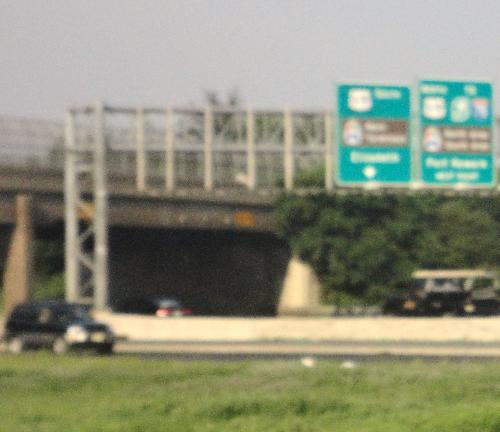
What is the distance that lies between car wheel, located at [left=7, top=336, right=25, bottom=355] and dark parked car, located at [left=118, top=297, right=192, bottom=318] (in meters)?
17.8

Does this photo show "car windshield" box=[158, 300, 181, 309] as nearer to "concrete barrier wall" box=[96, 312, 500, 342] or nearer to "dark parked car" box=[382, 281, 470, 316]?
"dark parked car" box=[382, 281, 470, 316]

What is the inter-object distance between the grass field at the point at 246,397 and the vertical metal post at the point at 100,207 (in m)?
19.8

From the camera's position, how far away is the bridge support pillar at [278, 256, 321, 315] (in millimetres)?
75500

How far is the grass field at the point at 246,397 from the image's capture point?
1692 centimetres

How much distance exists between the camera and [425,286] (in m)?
56.9

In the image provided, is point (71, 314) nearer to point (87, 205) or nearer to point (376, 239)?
point (87, 205)

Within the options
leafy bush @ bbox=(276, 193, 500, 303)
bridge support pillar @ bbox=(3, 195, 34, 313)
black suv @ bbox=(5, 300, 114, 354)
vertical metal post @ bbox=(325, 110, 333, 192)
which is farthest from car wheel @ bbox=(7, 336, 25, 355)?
leafy bush @ bbox=(276, 193, 500, 303)

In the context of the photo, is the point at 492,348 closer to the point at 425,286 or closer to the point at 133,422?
the point at 425,286

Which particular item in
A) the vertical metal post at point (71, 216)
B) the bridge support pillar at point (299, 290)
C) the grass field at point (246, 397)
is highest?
the vertical metal post at point (71, 216)

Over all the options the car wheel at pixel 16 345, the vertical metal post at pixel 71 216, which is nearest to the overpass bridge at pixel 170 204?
the vertical metal post at pixel 71 216

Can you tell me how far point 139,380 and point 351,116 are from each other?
22674 millimetres

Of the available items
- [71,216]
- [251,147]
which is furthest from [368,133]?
[71,216]

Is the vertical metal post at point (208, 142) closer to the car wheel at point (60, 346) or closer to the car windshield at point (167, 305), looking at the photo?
the car windshield at point (167, 305)

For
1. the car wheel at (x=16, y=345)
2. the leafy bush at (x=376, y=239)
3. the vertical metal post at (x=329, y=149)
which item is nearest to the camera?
the car wheel at (x=16, y=345)
